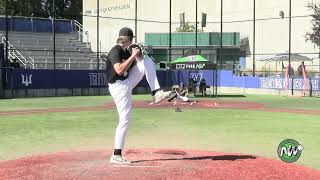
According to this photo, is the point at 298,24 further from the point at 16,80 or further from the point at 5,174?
the point at 5,174

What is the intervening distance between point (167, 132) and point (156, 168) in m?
7.38

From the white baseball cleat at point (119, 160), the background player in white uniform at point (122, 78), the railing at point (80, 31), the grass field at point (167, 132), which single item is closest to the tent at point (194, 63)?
the grass field at point (167, 132)

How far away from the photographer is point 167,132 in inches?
631

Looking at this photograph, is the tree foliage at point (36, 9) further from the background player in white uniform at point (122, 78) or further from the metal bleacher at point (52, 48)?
the background player in white uniform at point (122, 78)

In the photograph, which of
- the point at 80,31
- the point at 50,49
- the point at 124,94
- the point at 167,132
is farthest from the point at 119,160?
the point at 80,31

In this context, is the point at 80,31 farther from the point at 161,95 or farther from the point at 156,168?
the point at 156,168

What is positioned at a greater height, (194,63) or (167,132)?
(194,63)

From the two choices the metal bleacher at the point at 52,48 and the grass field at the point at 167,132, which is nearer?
the grass field at the point at 167,132

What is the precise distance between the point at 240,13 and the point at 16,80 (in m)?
39.4

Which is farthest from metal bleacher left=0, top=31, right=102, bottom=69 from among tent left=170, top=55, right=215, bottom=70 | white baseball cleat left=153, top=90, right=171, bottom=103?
white baseball cleat left=153, top=90, right=171, bottom=103

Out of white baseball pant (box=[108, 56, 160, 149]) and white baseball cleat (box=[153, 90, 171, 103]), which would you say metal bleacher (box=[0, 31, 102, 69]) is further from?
white baseball cleat (box=[153, 90, 171, 103])

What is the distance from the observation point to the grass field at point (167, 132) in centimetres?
1252

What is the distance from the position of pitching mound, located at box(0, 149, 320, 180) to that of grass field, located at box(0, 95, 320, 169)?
123 centimetres

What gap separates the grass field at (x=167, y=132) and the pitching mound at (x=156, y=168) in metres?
1.23
